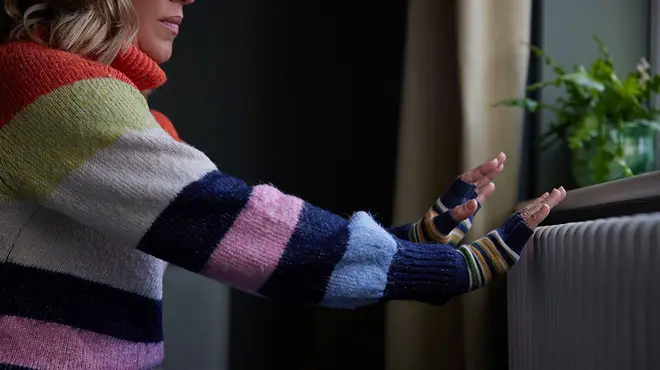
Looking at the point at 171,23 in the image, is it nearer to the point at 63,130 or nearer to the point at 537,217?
the point at 63,130

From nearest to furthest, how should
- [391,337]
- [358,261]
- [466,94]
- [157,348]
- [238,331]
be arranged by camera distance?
[358,261] < [157,348] < [466,94] < [391,337] < [238,331]

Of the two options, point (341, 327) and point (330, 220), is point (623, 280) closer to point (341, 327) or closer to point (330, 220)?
point (330, 220)

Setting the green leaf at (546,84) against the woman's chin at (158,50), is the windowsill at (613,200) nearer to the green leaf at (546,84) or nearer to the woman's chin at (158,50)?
the green leaf at (546,84)

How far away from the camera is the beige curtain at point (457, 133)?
157cm

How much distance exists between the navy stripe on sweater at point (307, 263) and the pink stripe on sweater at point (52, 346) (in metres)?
0.27

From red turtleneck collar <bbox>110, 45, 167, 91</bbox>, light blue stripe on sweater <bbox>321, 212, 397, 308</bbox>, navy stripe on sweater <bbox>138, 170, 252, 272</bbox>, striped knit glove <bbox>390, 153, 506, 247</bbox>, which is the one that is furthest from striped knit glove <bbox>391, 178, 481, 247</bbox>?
red turtleneck collar <bbox>110, 45, 167, 91</bbox>

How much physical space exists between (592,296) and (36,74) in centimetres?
85

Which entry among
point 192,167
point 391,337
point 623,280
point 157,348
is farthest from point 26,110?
point 391,337

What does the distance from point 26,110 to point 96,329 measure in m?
0.32

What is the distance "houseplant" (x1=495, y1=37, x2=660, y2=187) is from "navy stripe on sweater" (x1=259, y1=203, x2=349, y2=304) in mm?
743

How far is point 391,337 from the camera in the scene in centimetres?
181

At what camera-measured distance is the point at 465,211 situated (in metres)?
1.04

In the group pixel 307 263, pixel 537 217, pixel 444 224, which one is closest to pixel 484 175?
pixel 444 224

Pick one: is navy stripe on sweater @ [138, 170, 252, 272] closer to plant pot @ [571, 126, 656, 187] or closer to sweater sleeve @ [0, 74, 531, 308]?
sweater sleeve @ [0, 74, 531, 308]
